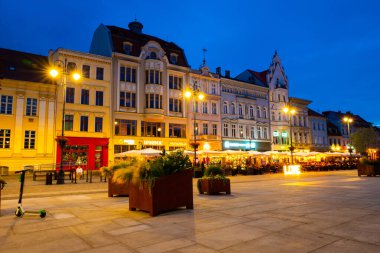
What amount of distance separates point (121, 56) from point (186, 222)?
3519 centimetres

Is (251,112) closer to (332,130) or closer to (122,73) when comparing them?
(122,73)

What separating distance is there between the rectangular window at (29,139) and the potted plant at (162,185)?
28.1 meters

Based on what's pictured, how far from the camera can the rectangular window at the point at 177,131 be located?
136 ft

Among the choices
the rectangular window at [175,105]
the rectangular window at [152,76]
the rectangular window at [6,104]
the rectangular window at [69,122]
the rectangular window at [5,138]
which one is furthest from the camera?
the rectangular window at [175,105]

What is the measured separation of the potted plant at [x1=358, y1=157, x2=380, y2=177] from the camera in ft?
75.6

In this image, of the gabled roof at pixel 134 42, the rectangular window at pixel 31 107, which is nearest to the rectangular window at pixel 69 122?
the rectangular window at pixel 31 107

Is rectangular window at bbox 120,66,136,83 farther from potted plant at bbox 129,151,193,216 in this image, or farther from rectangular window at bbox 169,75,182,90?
potted plant at bbox 129,151,193,216

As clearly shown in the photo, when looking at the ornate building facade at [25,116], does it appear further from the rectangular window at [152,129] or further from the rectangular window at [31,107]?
the rectangular window at [152,129]

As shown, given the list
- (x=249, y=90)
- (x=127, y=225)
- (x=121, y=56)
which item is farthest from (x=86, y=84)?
(x=127, y=225)

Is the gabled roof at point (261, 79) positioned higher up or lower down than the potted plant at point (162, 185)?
higher up

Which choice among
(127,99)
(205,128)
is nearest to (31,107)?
(127,99)

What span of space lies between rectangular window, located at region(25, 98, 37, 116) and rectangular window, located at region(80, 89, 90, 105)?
16.6ft

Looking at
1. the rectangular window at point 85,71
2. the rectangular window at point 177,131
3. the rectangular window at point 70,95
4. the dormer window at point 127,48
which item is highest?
the dormer window at point 127,48

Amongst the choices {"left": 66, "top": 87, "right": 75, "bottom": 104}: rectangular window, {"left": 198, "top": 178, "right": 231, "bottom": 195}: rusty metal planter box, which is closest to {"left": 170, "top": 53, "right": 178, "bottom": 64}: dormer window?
{"left": 66, "top": 87, "right": 75, "bottom": 104}: rectangular window
